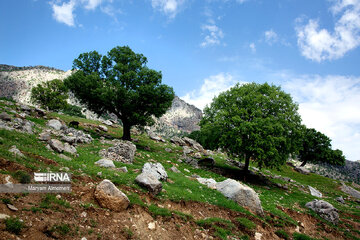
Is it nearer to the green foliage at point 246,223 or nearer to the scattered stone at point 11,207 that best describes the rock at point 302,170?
the green foliage at point 246,223

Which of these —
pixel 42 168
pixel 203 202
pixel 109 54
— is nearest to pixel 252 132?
pixel 203 202

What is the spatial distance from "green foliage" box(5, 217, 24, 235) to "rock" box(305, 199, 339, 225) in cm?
2626

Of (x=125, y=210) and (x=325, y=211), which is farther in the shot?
(x=325, y=211)

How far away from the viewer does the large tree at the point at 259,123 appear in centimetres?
2644

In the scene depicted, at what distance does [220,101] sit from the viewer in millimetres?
33531

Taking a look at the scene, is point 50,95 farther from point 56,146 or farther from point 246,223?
point 246,223

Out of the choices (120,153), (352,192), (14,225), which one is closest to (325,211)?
(120,153)

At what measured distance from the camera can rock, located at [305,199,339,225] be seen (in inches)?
803

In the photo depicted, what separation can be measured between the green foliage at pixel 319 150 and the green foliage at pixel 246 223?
3202 inches

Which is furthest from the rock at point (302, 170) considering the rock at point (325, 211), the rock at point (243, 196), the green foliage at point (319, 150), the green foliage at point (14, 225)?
the green foliage at point (14, 225)

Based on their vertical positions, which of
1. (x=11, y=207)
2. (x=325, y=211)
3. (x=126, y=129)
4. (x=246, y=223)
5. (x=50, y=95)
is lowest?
(x=246, y=223)

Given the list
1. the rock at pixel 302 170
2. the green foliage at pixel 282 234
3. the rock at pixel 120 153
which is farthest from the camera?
the rock at pixel 302 170

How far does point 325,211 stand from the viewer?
68.9 ft

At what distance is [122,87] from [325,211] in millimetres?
33774
